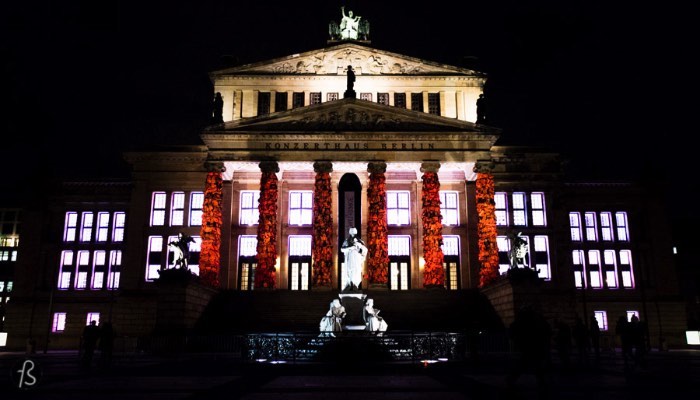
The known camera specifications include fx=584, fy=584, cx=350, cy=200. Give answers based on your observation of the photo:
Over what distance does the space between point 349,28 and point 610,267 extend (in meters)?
31.9

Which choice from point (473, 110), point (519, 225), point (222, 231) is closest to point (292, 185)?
point (222, 231)

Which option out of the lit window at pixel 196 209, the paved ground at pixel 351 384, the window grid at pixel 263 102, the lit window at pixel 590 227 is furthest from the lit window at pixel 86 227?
the lit window at pixel 590 227

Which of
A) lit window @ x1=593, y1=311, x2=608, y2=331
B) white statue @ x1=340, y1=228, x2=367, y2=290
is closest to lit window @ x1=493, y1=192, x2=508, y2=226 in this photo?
lit window @ x1=593, y1=311, x2=608, y2=331

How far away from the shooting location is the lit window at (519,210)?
5097 cm

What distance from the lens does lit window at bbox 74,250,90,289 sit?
2042 inches

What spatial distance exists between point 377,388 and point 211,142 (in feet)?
115

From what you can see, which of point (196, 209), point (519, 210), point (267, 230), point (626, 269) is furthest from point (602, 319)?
point (196, 209)

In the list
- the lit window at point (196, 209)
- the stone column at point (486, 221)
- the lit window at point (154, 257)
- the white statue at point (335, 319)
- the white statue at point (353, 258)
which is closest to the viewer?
the white statue at point (335, 319)

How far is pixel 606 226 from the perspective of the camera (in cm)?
5325

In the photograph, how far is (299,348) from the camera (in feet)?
66.7

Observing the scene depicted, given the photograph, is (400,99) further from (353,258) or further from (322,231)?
(353,258)

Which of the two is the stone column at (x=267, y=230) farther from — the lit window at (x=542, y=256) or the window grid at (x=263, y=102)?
the lit window at (x=542, y=256)

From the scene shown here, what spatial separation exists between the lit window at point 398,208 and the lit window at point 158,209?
19245 millimetres

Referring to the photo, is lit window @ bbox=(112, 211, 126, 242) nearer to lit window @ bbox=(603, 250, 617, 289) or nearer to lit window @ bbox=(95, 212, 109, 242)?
A: lit window @ bbox=(95, 212, 109, 242)
